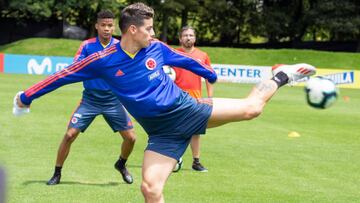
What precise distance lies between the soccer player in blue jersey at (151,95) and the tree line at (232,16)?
44.2 m

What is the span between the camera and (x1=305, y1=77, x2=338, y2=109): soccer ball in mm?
5672

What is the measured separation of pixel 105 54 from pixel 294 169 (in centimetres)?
512

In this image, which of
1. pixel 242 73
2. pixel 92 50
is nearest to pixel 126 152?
pixel 92 50

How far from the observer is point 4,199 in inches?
85.2

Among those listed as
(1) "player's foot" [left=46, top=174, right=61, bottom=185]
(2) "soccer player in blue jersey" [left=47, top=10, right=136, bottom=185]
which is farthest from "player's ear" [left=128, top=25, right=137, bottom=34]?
(1) "player's foot" [left=46, top=174, right=61, bottom=185]

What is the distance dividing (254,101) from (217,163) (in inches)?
190

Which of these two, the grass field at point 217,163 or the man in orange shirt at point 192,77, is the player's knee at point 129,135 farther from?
the man in orange shirt at point 192,77

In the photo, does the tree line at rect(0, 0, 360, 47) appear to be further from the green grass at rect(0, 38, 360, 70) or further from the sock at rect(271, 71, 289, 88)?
the sock at rect(271, 71, 289, 88)

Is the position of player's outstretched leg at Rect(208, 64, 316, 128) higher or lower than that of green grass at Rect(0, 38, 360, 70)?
higher

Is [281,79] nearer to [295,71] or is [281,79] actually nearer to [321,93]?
[295,71]

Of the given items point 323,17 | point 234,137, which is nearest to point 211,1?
point 323,17

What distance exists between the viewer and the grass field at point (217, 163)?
801 cm

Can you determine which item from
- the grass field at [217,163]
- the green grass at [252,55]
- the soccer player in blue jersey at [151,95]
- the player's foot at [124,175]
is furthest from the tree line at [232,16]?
Answer: the soccer player in blue jersey at [151,95]

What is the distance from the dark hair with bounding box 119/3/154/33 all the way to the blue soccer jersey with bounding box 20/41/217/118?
0.21 metres
